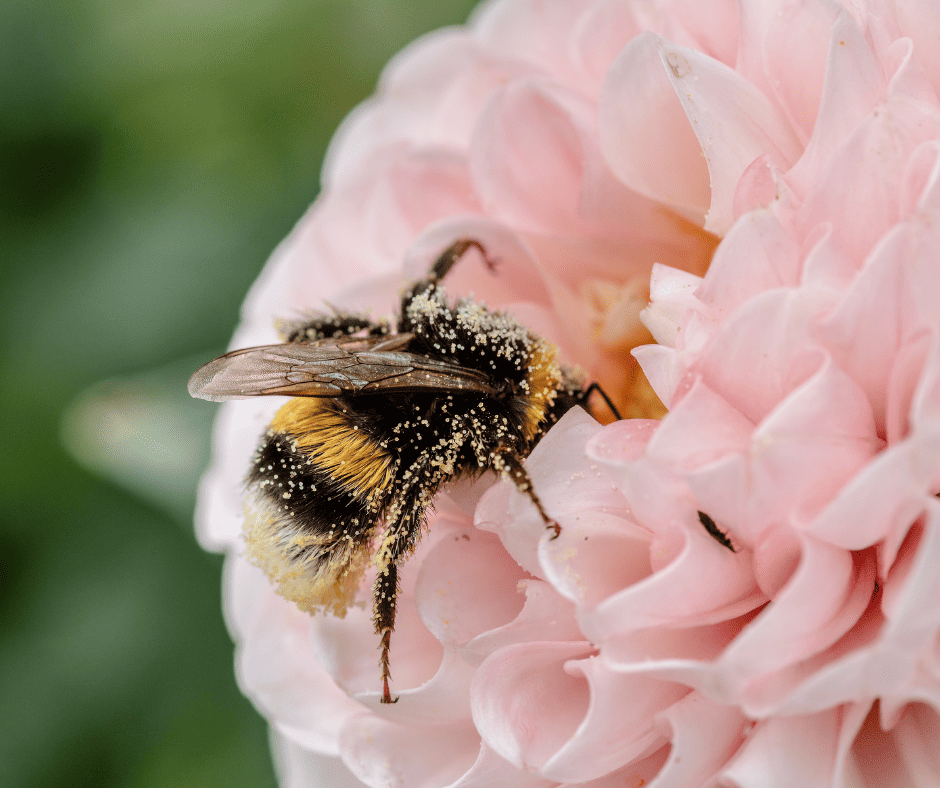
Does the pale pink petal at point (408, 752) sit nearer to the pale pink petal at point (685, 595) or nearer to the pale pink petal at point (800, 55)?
the pale pink petal at point (685, 595)

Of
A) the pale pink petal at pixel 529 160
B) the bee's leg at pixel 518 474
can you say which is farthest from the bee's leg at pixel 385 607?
the pale pink petal at pixel 529 160

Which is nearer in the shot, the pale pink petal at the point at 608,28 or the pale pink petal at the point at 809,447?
the pale pink petal at the point at 809,447

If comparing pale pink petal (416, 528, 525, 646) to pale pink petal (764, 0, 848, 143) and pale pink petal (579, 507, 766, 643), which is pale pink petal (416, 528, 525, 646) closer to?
pale pink petal (579, 507, 766, 643)

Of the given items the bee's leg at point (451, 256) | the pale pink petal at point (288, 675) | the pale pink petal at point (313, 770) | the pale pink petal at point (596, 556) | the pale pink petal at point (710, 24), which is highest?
the pale pink petal at point (710, 24)

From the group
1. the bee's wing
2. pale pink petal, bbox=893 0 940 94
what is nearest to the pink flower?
pale pink petal, bbox=893 0 940 94

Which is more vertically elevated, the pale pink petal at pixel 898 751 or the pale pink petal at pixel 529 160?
the pale pink petal at pixel 529 160

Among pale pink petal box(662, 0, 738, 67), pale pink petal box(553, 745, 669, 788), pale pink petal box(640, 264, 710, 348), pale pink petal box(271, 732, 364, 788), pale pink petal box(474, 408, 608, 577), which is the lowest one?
pale pink petal box(271, 732, 364, 788)

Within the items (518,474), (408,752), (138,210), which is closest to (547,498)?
(518,474)

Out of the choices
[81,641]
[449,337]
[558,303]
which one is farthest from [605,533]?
[81,641]
